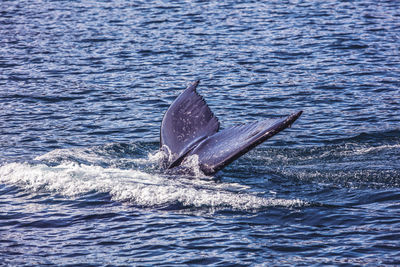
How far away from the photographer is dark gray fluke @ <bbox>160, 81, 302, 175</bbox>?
32.5 ft

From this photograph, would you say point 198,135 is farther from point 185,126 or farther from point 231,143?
point 231,143

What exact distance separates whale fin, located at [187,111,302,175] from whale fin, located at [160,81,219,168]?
29 cm

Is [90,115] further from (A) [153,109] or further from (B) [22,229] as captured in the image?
(B) [22,229]

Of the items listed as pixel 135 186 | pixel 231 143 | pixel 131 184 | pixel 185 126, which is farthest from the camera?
pixel 185 126

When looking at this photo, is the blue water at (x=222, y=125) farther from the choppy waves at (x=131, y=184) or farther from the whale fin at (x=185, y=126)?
the whale fin at (x=185, y=126)

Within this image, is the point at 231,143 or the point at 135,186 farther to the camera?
the point at 135,186

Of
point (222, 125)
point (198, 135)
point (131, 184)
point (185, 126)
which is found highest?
point (185, 126)

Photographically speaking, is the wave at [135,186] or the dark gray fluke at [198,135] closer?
the dark gray fluke at [198,135]

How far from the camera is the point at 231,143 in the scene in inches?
388

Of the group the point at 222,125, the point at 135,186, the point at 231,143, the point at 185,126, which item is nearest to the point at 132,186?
the point at 135,186

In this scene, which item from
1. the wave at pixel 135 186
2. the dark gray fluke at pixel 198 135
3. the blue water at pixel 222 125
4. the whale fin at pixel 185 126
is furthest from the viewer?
the whale fin at pixel 185 126

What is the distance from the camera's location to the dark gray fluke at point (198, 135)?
9914 millimetres

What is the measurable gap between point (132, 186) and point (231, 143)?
1.96m

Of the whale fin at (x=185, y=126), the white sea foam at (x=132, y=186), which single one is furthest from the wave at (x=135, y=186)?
the whale fin at (x=185, y=126)
